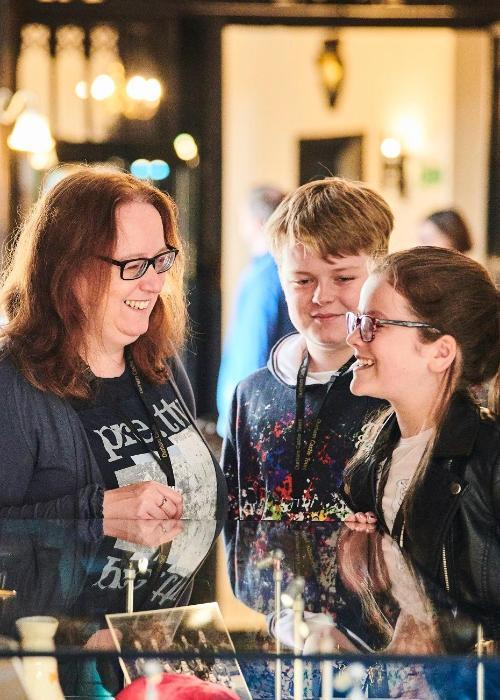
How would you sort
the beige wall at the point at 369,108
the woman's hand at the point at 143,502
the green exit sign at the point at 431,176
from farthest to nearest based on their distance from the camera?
the green exit sign at the point at 431,176 < the beige wall at the point at 369,108 < the woman's hand at the point at 143,502

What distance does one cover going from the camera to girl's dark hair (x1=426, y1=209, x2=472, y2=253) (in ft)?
18.9

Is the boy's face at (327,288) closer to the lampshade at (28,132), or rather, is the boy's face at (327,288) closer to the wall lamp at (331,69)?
the lampshade at (28,132)

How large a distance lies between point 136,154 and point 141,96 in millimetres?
382

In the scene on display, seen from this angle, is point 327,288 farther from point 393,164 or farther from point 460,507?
point 393,164

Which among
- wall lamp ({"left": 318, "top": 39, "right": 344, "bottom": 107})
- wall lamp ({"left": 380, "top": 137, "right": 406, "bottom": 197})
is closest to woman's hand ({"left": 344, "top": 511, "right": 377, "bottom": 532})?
wall lamp ({"left": 318, "top": 39, "right": 344, "bottom": 107})

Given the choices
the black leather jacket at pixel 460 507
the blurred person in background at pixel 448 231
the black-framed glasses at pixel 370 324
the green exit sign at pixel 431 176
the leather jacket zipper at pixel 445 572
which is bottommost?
the leather jacket zipper at pixel 445 572

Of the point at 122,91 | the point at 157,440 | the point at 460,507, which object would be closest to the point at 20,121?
the point at 122,91

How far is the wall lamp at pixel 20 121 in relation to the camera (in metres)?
7.46

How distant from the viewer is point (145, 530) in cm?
198

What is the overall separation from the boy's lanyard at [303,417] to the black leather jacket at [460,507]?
52cm

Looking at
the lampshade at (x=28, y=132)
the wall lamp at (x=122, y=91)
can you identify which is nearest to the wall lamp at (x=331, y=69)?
the wall lamp at (x=122, y=91)

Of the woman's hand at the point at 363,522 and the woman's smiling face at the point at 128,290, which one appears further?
the woman's smiling face at the point at 128,290

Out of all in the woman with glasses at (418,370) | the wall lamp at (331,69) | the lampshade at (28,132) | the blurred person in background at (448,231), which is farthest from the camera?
the wall lamp at (331,69)

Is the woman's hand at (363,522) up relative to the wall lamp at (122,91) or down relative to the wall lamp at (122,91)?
down
